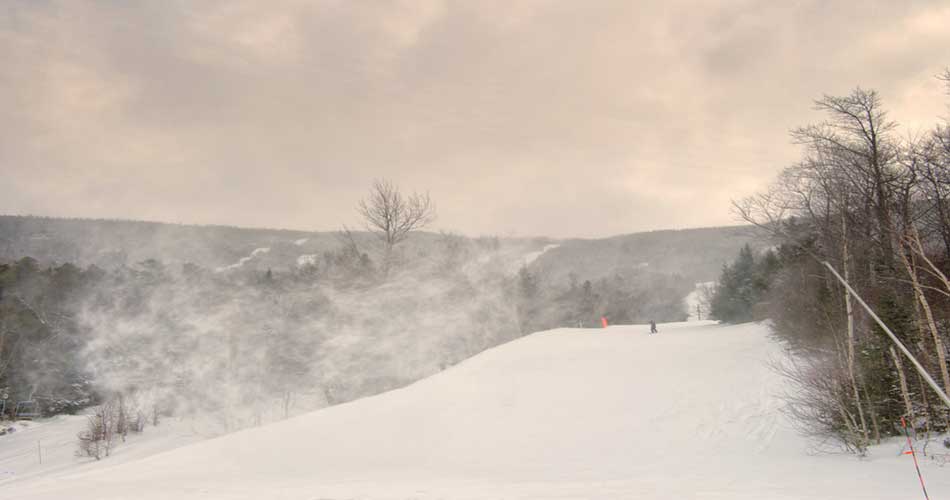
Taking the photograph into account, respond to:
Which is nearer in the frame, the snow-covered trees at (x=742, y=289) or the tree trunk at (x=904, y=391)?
the tree trunk at (x=904, y=391)

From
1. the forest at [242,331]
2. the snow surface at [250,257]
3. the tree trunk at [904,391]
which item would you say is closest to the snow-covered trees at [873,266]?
the tree trunk at [904,391]

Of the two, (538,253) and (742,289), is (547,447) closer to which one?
(742,289)

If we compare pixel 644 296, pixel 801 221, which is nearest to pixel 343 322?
pixel 801 221

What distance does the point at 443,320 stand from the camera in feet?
112

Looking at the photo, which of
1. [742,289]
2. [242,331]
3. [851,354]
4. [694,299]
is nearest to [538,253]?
[694,299]

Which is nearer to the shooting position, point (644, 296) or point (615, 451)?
point (615, 451)

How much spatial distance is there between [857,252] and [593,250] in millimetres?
111196

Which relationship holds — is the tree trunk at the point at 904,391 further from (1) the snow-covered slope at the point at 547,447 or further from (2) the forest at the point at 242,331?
(2) the forest at the point at 242,331

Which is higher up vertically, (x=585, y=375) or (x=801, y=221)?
(x=801, y=221)

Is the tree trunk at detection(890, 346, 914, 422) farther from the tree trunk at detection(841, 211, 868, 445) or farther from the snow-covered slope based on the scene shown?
the snow-covered slope

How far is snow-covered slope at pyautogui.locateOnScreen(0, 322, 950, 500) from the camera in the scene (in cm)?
936

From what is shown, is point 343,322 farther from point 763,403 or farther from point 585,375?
point 763,403

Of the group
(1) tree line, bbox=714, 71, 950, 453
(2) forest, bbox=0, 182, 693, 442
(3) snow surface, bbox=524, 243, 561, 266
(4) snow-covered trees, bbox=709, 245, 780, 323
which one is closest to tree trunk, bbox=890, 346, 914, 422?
(1) tree line, bbox=714, 71, 950, 453

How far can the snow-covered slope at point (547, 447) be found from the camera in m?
9.36
